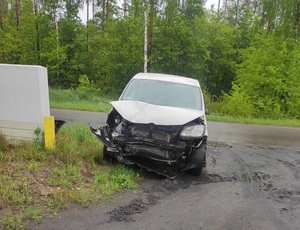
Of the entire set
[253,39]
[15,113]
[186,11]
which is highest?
[186,11]

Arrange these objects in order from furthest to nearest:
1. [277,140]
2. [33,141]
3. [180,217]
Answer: [277,140]
[33,141]
[180,217]

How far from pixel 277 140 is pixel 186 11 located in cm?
1813

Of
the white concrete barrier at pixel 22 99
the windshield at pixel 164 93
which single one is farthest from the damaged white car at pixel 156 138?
the white concrete barrier at pixel 22 99

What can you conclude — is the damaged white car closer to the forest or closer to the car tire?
the car tire

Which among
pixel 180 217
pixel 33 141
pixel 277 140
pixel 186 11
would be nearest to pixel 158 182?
pixel 180 217

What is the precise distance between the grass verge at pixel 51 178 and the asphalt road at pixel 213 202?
22cm

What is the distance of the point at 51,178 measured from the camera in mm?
4281

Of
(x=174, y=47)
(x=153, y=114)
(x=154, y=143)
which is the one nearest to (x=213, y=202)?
(x=154, y=143)

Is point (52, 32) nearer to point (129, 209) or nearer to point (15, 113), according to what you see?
point (15, 113)

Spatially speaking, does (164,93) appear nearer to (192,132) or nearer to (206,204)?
(192,132)

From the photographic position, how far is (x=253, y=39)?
77.6 feet

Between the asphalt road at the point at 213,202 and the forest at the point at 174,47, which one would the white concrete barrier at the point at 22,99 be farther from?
the forest at the point at 174,47

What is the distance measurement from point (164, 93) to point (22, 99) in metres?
2.85

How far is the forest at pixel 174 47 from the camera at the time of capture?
52.9 feet
